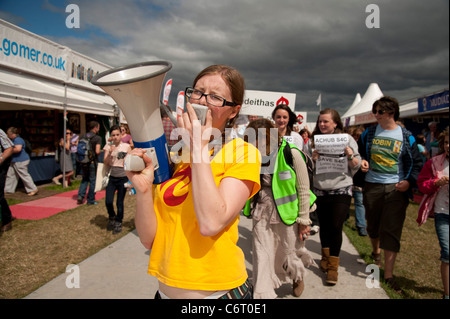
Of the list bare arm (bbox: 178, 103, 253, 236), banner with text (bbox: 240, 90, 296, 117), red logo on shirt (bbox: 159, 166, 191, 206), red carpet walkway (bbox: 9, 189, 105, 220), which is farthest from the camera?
banner with text (bbox: 240, 90, 296, 117)

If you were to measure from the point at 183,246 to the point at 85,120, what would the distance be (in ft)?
43.1

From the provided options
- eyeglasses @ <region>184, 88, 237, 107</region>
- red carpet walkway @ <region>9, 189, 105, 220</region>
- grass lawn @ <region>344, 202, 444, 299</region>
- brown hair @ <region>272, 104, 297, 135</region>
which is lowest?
grass lawn @ <region>344, 202, 444, 299</region>

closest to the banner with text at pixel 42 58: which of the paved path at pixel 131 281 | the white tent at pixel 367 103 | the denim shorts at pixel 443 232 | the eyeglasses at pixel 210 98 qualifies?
the paved path at pixel 131 281

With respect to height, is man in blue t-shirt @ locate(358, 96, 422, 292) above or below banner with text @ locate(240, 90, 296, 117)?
below

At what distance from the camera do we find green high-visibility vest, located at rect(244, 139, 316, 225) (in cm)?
287

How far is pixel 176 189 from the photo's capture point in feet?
3.91

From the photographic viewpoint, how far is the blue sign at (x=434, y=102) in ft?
30.0

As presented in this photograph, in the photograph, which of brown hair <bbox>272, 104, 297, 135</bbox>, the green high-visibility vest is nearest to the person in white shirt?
brown hair <bbox>272, 104, 297, 135</bbox>

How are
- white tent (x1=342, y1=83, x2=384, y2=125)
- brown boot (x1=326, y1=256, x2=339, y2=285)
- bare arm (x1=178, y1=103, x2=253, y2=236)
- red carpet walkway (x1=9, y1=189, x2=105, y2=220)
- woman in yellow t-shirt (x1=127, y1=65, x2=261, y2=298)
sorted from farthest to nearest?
white tent (x1=342, y1=83, x2=384, y2=125) < red carpet walkway (x1=9, y1=189, x2=105, y2=220) < brown boot (x1=326, y1=256, x2=339, y2=285) < woman in yellow t-shirt (x1=127, y1=65, x2=261, y2=298) < bare arm (x1=178, y1=103, x2=253, y2=236)

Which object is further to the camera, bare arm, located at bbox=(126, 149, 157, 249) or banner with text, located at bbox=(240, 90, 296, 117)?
banner with text, located at bbox=(240, 90, 296, 117)

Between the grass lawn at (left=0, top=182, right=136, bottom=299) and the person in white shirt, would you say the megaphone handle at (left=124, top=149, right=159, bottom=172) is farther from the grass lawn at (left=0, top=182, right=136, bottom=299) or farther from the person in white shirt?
the person in white shirt

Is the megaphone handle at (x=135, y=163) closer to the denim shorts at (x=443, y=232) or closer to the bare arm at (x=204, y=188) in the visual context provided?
the bare arm at (x=204, y=188)

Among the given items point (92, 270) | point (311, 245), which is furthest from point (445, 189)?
point (92, 270)

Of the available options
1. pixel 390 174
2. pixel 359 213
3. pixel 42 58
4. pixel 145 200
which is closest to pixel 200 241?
pixel 145 200
